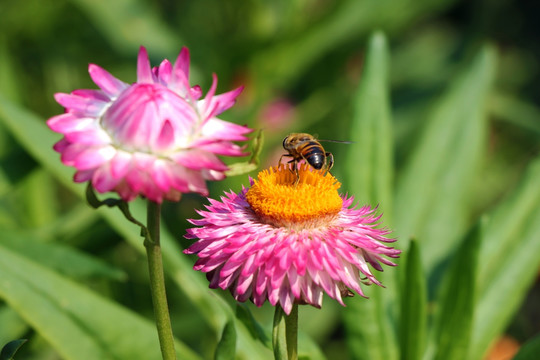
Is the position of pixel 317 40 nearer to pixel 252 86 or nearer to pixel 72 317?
pixel 252 86

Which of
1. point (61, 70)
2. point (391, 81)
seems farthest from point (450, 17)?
point (61, 70)

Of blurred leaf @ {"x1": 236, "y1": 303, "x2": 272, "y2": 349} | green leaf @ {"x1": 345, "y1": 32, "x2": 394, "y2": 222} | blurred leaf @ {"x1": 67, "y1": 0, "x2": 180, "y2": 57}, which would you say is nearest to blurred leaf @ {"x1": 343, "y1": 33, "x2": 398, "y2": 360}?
green leaf @ {"x1": 345, "y1": 32, "x2": 394, "y2": 222}

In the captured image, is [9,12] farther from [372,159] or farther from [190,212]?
[372,159]

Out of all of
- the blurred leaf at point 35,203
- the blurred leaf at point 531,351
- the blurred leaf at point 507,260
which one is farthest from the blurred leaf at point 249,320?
the blurred leaf at point 35,203

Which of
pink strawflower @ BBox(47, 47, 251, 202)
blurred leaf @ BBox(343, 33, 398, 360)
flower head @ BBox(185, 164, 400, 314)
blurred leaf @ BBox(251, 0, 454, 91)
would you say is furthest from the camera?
blurred leaf @ BBox(251, 0, 454, 91)

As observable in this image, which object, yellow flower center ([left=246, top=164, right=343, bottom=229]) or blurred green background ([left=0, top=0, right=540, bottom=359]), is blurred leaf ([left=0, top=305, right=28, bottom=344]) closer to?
blurred green background ([left=0, top=0, right=540, bottom=359])

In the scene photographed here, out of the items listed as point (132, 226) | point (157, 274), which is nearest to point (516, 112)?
point (132, 226)
